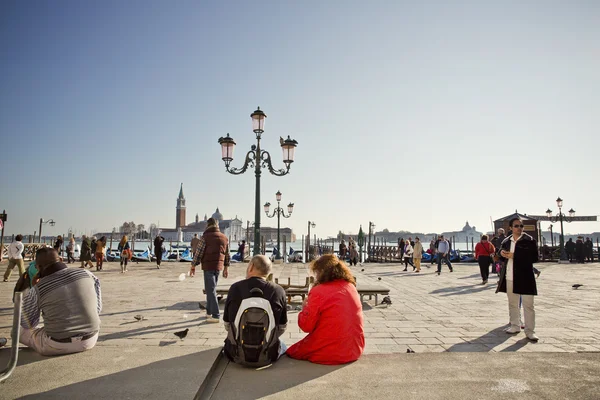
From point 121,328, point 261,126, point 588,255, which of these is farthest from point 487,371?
point 588,255

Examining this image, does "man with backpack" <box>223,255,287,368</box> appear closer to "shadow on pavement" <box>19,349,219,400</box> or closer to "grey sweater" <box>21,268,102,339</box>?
"shadow on pavement" <box>19,349,219,400</box>

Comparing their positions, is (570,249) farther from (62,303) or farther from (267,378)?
(62,303)

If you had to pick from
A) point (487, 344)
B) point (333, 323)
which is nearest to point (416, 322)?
point (487, 344)

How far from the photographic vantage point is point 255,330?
3512 millimetres

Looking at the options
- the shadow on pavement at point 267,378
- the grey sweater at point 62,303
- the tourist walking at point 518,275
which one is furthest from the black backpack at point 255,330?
the tourist walking at point 518,275

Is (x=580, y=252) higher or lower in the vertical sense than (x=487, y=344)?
higher

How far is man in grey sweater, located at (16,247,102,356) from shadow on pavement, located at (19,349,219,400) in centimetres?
53

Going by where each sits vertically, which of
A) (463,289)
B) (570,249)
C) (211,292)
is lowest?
(463,289)

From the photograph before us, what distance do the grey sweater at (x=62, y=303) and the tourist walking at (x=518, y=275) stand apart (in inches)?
214

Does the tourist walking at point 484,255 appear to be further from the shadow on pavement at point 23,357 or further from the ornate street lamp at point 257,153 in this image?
the shadow on pavement at point 23,357

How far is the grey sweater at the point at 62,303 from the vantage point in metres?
3.66

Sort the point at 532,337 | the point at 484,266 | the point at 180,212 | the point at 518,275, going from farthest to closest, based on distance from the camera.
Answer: the point at 180,212 → the point at 484,266 → the point at 518,275 → the point at 532,337

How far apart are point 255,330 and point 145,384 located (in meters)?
1.00

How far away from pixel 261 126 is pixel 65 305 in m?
8.19
